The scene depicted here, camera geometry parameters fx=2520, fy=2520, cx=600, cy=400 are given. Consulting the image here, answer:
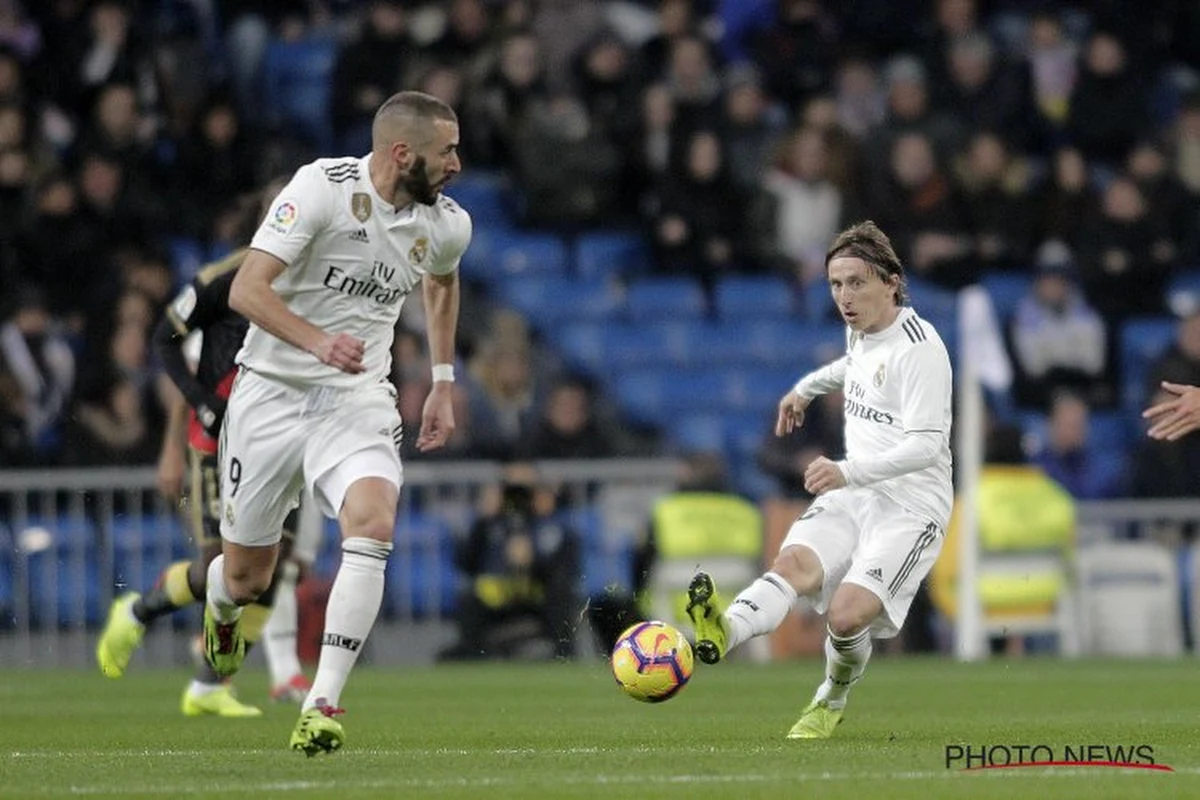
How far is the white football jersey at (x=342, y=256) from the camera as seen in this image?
886 centimetres

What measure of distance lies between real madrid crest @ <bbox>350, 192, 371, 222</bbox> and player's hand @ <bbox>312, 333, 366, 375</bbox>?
2.36ft

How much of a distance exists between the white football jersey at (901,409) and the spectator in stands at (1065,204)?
11.5 m

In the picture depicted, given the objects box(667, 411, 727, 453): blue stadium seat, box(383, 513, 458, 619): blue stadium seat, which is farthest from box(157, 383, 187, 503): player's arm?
box(667, 411, 727, 453): blue stadium seat

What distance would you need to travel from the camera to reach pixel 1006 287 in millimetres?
20781

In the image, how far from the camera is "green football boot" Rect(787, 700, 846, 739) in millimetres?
9430

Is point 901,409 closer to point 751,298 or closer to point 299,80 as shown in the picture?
point 751,298

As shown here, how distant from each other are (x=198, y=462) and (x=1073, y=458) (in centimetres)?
929

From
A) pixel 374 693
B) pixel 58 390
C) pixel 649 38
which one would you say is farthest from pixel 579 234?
pixel 374 693

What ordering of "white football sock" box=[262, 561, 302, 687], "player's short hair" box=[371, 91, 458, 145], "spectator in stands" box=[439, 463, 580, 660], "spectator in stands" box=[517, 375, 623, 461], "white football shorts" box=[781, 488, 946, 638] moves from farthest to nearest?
"spectator in stands" box=[517, 375, 623, 461], "spectator in stands" box=[439, 463, 580, 660], "white football sock" box=[262, 561, 302, 687], "white football shorts" box=[781, 488, 946, 638], "player's short hair" box=[371, 91, 458, 145]

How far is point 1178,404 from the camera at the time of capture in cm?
880

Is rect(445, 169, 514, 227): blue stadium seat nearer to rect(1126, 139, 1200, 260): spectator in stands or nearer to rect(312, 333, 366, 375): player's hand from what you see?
rect(1126, 139, 1200, 260): spectator in stands

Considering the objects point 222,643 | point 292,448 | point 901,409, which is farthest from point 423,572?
point 901,409

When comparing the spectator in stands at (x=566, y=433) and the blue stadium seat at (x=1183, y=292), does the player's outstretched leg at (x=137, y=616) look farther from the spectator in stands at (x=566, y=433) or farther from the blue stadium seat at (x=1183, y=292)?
the blue stadium seat at (x=1183, y=292)

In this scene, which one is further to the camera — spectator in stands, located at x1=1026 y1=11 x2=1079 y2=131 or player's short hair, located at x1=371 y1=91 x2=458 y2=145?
spectator in stands, located at x1=1026 y1=11 x2=1079 y2=131
